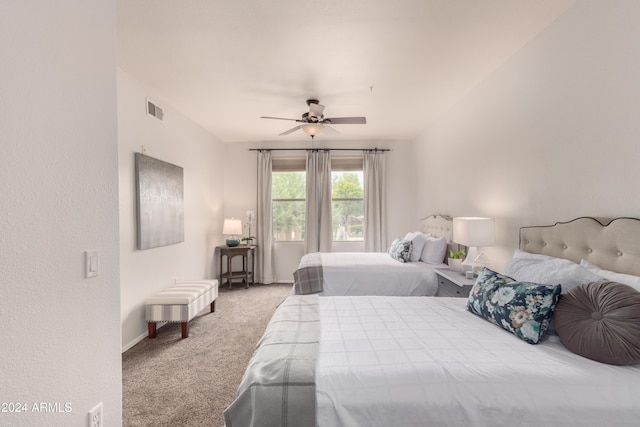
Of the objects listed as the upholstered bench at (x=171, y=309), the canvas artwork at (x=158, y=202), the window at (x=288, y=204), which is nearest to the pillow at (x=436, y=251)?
the window at (x=288, y=204)

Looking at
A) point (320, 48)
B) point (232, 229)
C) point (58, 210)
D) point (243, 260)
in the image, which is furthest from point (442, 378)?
point (243, 260)

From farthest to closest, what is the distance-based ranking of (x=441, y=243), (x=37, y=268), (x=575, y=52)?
(x=441, y=243) < (x=575, y=52) < (x=37, y=268)

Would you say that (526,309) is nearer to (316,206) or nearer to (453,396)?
(453,396)

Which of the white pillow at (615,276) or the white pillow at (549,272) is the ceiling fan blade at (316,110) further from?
the white pillow at (615,276)

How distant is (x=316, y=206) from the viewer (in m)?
5.64

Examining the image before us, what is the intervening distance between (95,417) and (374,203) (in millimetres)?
4913

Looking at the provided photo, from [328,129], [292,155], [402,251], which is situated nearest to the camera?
[328,129]

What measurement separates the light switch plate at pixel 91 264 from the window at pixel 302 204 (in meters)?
4.53

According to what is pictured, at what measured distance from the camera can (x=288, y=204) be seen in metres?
5.86

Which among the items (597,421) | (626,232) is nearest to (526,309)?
(597,421)

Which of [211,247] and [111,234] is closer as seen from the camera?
[111,234]

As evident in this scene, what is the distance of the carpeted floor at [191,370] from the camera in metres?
2.00

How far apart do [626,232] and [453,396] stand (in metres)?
1.41

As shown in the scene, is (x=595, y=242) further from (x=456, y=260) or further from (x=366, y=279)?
(x=366, y=279)
